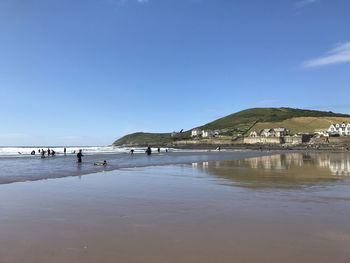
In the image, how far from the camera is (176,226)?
9984mm

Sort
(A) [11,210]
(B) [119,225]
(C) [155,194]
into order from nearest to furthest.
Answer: (B) [119,225], (A) [11,210], (C) [155,194]

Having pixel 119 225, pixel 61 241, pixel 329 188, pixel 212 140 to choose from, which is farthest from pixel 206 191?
pixel 212 140

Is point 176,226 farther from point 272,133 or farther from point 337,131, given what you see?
point 272,133

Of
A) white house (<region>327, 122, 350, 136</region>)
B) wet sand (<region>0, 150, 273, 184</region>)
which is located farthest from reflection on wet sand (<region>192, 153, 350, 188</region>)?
white house (<region>327, 122, 350, 136</region>)

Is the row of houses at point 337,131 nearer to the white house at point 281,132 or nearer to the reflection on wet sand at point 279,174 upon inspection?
the white house at point 281,132

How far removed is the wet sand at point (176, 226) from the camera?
24.6ft

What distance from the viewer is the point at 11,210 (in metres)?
12.4

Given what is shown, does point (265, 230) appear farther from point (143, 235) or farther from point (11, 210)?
point (11, 210)

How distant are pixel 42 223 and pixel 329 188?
13.5 m

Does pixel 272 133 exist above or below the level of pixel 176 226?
above

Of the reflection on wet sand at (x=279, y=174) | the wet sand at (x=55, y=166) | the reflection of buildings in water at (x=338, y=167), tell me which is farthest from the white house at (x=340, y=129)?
the reflection on wet sand at (x=279, y=174)

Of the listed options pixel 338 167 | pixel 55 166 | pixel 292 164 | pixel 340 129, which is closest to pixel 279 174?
pixel 338 167

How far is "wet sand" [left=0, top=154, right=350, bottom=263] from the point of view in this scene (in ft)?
24.6

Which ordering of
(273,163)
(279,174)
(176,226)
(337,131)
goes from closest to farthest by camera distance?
(176,226), (279,174), (273,163), (337,131)
